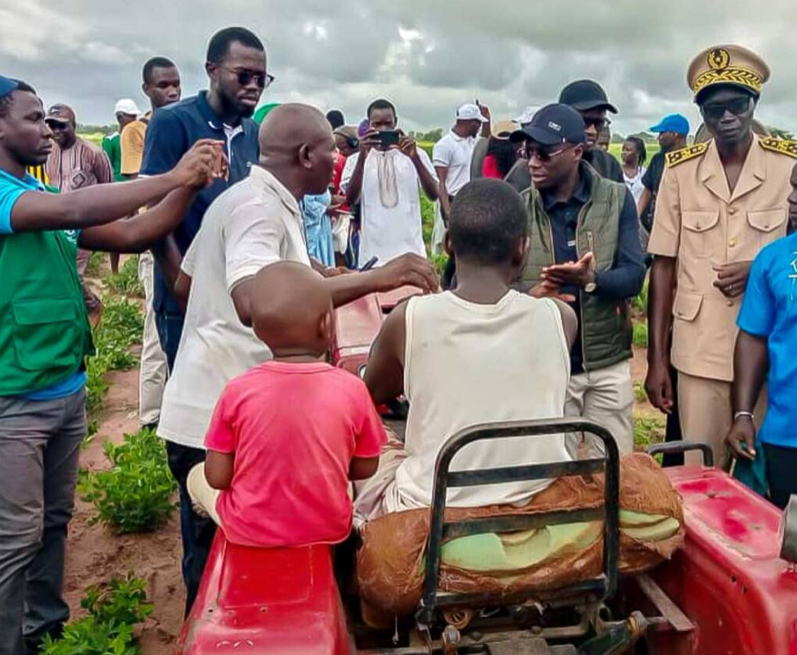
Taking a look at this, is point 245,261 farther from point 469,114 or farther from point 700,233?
point 469,114

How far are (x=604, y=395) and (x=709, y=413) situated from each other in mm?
A: 441

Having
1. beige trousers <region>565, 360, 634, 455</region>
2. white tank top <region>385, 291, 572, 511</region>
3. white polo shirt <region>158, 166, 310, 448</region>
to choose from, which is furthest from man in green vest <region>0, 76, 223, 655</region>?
beige trousers <region>565, 360, 634, 455</region>

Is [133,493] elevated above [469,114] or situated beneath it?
situated beneath

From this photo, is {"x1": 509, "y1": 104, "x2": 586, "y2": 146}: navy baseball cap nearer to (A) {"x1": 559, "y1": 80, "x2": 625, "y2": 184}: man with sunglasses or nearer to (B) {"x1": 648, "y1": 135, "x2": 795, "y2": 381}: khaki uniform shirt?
(B) {"x1": 648, "y1": 135, "x2": 795, "y2": 381}: khaki uniform shirt

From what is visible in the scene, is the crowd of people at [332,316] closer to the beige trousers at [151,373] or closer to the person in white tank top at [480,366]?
the person in white tank top at [480,366]

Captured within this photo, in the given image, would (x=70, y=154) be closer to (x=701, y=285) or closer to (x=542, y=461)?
(x=701, y=285)

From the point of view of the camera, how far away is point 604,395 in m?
3.55

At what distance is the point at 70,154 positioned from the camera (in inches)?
271

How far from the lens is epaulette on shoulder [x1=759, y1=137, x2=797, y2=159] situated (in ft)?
10.9

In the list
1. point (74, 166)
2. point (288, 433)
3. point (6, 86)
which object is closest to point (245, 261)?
point (288, 433)

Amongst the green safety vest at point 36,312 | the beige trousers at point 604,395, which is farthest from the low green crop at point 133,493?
the beige trousers at point 604,395

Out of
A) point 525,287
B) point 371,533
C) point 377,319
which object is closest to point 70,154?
point 377,319

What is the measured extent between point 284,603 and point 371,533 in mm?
298

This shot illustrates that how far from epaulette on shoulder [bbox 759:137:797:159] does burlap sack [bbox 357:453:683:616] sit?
186 centimetres
